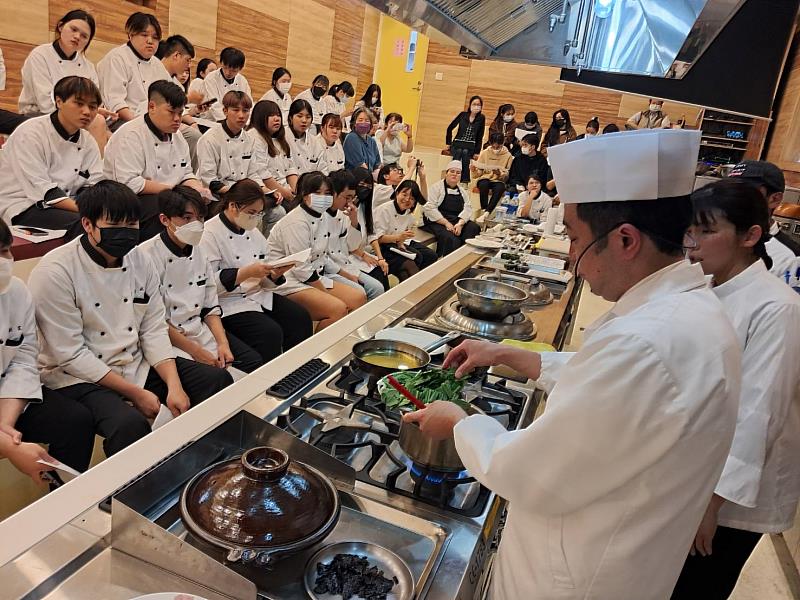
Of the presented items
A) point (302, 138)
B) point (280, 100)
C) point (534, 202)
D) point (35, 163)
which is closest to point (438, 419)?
point (35, 163)

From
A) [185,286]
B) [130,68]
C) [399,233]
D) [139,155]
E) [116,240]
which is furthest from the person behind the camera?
[399,233]

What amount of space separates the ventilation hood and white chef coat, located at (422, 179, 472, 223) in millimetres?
4183

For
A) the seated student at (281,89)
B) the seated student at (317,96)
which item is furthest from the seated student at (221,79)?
the seated student at (317,96)

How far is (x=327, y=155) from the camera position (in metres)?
6.79

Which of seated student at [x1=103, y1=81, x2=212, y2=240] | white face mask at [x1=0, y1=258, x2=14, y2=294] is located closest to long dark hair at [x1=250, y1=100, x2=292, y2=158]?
seated student at [x1=103, y1=81, x2=212, y2=240]

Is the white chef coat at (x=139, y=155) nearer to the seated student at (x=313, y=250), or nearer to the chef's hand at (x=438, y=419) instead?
the seated student at (x=313, y=250)

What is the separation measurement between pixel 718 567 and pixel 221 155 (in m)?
4.42

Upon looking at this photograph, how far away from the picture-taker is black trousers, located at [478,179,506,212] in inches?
338

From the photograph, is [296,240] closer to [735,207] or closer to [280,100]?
[735,207]

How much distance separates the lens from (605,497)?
1.01m

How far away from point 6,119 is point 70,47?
724 mm

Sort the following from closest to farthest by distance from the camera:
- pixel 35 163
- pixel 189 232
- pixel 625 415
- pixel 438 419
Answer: pixel 625 415
pixel 438 419
pixel 189 232
pixel 35 163

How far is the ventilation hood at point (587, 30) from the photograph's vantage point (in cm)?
202

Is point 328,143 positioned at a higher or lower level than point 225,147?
higher
